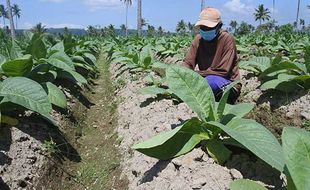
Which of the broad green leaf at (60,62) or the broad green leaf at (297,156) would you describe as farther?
the broad green leaf at (60,62)

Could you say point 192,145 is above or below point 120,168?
above

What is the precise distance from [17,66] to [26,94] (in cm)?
74

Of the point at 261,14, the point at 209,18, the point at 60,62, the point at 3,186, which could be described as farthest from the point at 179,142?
the point at 261,14

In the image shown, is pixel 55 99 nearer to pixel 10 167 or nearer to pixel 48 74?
pixel 48 74

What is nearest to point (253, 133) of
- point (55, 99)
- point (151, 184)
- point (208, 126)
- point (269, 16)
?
point (208, 126)

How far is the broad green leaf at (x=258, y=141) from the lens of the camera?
6.78 feet

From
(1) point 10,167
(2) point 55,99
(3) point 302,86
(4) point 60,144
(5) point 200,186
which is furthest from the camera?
(3) point 302,86

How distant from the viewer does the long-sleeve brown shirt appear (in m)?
4.36

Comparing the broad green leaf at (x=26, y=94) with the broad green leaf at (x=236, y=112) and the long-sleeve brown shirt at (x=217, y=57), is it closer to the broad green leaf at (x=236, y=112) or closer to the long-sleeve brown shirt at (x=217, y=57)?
the broad green leaf at (x=236, y=112)

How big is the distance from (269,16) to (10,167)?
71.0 meters

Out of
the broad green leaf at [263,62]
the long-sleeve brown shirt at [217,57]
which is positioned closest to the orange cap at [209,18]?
the long-sleeve brown shirt at [217,57]

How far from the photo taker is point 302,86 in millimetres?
4578

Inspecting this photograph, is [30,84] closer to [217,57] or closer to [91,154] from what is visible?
[91,154]

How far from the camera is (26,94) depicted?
333 centimetres
